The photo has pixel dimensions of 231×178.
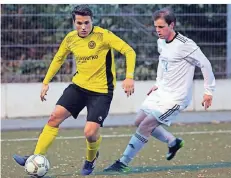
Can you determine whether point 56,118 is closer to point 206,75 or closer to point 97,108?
point 97,108

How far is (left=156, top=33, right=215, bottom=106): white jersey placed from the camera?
733 centimetres

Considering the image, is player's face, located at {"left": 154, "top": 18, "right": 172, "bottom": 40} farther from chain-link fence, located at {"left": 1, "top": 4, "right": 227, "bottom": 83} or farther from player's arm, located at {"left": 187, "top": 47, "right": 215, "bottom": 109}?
chain-link fence, located at {"left": 1, "top": 4, "right": 227, "bottom": 83}

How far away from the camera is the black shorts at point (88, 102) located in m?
7.33

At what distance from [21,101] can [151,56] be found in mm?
2960

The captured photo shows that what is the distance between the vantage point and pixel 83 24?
731 centimetres

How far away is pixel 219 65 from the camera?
14695 millimetres

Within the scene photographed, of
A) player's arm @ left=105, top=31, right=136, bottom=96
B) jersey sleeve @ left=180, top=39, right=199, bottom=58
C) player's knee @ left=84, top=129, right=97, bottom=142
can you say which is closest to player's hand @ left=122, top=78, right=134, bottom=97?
player's arm @ left=105, top=31, right=136, bottom=96

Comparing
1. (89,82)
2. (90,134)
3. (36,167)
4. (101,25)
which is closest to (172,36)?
(89,82)

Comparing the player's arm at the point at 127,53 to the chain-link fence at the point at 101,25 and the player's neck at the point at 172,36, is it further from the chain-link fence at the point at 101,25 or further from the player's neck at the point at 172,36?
the chain-link fence at the point at 101,25

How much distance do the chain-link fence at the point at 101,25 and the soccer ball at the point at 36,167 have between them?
7.06 m

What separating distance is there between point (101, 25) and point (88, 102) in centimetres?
684

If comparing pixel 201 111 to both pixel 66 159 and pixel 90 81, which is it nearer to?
pixel 66 159

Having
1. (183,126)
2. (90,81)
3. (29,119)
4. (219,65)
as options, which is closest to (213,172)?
(90,81)

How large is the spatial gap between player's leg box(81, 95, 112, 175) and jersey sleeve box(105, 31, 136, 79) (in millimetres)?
456
